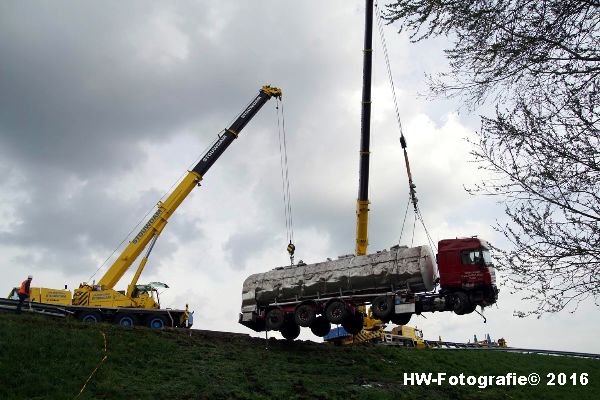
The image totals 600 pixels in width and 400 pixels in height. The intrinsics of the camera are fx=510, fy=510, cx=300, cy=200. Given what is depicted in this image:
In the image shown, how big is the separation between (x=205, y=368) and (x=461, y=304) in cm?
975

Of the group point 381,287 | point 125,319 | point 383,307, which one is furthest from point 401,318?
point 125,319

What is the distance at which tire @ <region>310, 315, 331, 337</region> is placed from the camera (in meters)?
21.7

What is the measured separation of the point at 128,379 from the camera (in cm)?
1495

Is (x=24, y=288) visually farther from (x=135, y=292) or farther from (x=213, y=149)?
(x=213, y=149)

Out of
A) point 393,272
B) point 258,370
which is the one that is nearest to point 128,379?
point 258,370

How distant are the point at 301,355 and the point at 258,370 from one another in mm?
3565

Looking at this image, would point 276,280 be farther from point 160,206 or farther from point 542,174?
point 542,174

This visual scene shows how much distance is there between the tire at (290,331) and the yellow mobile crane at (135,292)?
208 inches

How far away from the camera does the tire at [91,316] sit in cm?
2398

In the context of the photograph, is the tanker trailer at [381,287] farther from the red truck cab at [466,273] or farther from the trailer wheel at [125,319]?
the trailer wheel at [125,319]

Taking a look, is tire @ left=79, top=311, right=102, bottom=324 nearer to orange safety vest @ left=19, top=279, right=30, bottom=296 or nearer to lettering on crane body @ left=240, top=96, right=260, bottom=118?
orange safety vest @ left=19, top=279, right=30, bottom=296

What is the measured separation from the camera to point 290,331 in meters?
23.7

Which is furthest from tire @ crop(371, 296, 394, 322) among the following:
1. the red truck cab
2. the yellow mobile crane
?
the yellow mobile crane

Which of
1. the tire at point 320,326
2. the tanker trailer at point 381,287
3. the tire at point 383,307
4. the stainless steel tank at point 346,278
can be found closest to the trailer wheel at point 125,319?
the stainless steel tank at point 346,278
